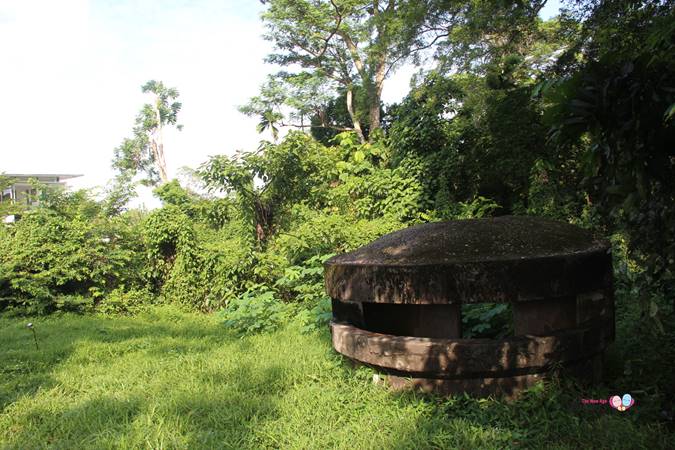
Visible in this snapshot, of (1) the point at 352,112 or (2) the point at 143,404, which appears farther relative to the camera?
(1) the point at 352,112

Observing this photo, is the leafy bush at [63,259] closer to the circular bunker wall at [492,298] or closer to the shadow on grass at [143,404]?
the shadow on grass at [143,404]

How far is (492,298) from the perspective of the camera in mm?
3008

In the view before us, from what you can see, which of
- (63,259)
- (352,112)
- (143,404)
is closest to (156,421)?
(143,404)

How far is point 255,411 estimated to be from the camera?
10.3 feet

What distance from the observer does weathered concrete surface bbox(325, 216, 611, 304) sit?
3006 millimetres

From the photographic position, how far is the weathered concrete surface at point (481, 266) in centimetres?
301

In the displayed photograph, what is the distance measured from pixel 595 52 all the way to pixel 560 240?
17.7ft

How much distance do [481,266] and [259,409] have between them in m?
1.79

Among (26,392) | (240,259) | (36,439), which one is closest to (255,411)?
(36,439)

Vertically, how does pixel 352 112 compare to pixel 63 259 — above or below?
above

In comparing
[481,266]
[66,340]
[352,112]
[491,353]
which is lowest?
[66,340]

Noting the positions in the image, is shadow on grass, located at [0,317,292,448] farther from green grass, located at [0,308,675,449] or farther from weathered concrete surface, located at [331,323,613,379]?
weathered concrete surface, located at [331,323,613,379]

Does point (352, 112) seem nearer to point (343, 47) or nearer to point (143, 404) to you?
point (343, 47)

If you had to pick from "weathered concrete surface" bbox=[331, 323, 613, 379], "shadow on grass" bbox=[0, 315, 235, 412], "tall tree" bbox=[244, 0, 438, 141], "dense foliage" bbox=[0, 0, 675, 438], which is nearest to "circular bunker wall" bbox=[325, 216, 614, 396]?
"weathered concrete surface" bbox=[331, 323, 613, 379]
